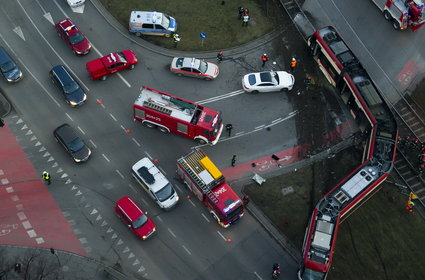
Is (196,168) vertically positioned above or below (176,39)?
below

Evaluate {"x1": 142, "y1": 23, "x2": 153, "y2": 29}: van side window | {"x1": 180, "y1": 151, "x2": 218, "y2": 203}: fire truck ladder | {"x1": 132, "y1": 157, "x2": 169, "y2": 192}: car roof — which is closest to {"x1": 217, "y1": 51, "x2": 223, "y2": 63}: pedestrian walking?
{"x1": 142, "y1": 23, "x2": 153, "y2": 29}: van side window

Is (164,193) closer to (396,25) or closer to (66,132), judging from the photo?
(66,132)

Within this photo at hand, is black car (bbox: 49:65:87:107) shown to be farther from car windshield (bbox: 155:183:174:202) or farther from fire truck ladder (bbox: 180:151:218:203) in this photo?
fire truck ladder (bbox: 180:151:218:203)

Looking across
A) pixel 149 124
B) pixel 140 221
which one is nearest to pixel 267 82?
pixel 149 124

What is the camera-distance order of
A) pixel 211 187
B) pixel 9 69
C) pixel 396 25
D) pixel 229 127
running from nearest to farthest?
pixel 211 187
pixel 229 127
pixel 9 69
pixel 396 25

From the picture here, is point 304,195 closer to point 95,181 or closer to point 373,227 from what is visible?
point 373,227

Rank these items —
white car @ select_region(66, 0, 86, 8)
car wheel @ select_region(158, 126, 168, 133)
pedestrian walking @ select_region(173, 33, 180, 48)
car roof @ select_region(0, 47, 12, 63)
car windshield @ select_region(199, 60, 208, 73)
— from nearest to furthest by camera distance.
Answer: car wheel @ select_region(158, 126, 168, 133), car roof @ select_region(0, 47, 12, 63), car windshield @ select_region(199, 60, 208, 73), pedestrian walking @ select_region(173, 33, 180, 48), white car @ select_region(66, 0, 86, 8)

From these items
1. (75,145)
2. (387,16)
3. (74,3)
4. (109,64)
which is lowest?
(75,145)

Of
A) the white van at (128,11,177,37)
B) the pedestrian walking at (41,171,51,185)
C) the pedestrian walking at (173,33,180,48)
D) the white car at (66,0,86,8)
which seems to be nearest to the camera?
the pedestrian walking at (41,171,51,185)
